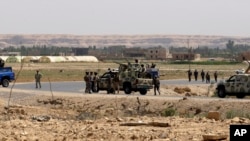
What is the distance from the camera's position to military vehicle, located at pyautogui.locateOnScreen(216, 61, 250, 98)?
39.8 meters

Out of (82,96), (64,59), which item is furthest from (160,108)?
(64,59)

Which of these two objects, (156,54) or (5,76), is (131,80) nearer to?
(5,76)

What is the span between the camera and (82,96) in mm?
41656

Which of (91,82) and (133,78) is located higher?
(133,78)

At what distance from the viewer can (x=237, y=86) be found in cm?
4038

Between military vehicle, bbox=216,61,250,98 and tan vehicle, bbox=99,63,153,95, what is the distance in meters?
5.30

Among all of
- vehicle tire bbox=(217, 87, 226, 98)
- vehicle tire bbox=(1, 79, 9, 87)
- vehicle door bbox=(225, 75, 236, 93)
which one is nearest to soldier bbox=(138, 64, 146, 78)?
vehicle tire bbox=(217, 87, 226, 98)

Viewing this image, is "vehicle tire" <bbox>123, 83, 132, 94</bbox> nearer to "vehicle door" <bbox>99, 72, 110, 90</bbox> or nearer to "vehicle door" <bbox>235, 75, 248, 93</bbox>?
"vehicle door" <bbox>99, 72, 110, 90</bbox>

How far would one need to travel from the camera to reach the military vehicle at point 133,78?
44.6m

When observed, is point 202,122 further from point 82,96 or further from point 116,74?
point 116,74

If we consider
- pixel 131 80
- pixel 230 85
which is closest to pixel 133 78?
pixel 131 80

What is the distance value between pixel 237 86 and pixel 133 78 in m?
7.22

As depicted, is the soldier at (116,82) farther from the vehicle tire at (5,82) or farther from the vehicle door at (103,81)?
the vehicle tire at (5,82)

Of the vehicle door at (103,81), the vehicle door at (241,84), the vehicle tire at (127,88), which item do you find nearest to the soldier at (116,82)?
the vehicle tire at (127,88)
